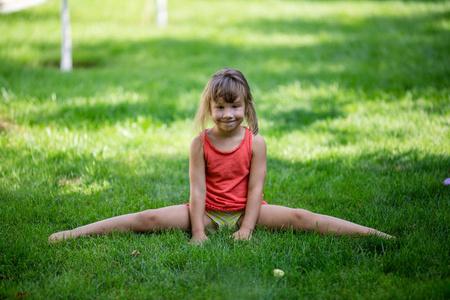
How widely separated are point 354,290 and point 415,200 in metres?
1.38

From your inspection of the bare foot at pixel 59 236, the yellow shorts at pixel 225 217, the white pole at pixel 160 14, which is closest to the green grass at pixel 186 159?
the bare foot at pixel 59 236

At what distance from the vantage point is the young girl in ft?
8.97

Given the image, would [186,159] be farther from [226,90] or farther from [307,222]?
[307,222]

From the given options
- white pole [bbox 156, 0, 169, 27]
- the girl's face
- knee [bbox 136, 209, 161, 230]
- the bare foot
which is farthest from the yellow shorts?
white pole [bbox 156, 0, 169, 27]

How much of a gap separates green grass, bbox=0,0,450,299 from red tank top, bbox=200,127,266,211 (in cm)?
28

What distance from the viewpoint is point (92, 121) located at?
4.95 m

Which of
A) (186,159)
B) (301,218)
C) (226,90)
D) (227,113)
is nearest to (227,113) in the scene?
(227,113)

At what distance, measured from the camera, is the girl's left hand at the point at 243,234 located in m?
2.68

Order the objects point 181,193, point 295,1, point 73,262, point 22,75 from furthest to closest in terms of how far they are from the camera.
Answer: point 295,1 < point 22,75 < point 181,193 < point 73,262

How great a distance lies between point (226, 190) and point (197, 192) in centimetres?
21

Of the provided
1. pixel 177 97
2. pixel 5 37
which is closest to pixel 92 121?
pixel 177 97

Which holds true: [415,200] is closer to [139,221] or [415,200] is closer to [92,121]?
[139,221]

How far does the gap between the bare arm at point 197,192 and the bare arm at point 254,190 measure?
0.25 metres

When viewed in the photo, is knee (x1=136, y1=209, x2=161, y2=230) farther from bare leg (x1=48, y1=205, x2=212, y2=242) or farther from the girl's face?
the girl's face
